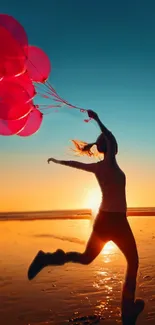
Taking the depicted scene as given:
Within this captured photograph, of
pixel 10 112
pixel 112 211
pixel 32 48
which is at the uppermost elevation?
pixel 32 48

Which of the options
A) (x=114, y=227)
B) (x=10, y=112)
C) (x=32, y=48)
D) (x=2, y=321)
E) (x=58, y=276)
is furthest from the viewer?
(x=58, y=276)

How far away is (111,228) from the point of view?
5180mm

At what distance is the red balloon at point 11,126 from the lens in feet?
20.9

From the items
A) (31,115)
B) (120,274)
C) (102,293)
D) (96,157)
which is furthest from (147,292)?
(31,115)

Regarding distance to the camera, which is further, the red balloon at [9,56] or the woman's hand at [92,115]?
the red balloon at [9,56]

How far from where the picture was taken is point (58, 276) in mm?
8211

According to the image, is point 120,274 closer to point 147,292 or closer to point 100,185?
point 147,292

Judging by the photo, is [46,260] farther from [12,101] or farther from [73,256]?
[12,101]

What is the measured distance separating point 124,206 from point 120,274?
3.72 meters

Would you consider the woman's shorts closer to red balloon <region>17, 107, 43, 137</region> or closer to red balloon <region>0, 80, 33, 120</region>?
red balloon <region>0, 80, 33, 120</region>

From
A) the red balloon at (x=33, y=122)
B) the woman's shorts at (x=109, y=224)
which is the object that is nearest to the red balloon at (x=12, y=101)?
the red balloon at (x=33, y=122)

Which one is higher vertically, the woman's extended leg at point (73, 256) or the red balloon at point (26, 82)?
the red balloon at point (26, 82)

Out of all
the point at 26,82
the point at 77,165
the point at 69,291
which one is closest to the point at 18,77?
the point at 26,82

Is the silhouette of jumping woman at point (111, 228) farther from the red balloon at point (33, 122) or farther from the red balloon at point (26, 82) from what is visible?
the red balloon at point (33, 122)
